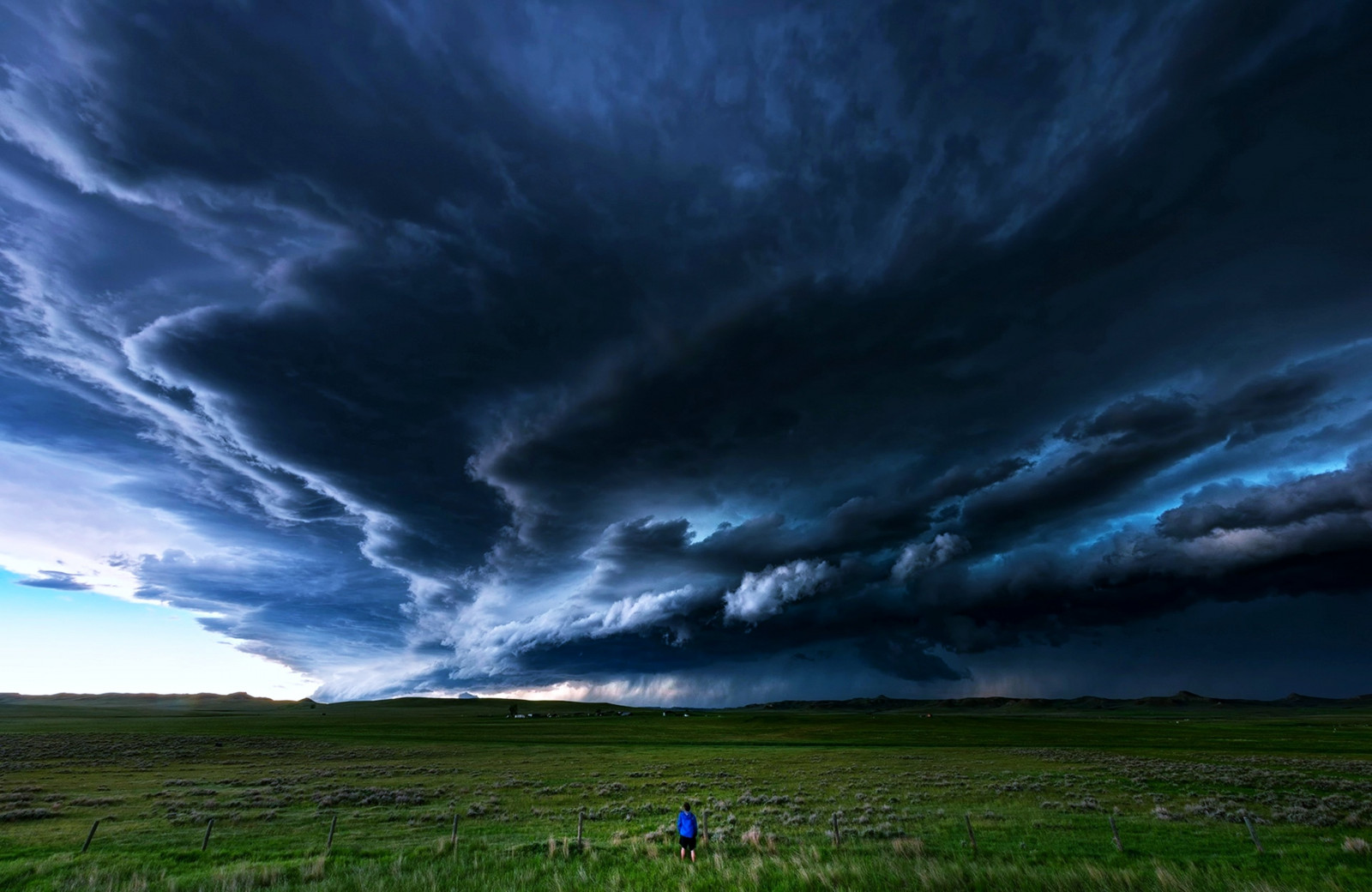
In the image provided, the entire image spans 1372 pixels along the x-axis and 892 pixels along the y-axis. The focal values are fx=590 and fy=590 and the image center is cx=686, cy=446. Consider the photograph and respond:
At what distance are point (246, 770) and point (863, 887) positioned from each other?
64891 mm

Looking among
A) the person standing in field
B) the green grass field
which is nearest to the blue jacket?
the person standing in field

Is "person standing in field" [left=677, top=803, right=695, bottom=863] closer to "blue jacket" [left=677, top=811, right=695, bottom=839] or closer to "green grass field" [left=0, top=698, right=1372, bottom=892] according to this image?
"blue jacket" [left=677, top=811, right=695, bottom=839]

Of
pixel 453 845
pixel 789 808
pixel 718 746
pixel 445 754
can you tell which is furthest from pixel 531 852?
pixel 718 746

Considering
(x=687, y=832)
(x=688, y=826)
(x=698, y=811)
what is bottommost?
(x=698, y=811)

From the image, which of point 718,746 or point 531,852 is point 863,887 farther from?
point 718,746

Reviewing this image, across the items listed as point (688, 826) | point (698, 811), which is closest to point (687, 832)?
point (688, 826)

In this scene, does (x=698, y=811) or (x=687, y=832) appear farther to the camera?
(x=698, y=811)

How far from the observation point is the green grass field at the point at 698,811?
1770cm

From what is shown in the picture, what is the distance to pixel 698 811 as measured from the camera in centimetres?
3306

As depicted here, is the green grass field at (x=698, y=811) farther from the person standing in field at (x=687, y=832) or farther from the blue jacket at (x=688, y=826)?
the blue jacket at (x=688, y=826)

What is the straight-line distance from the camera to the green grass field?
17703mm

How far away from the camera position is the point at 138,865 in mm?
21531

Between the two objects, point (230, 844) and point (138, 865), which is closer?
point (138, 865)

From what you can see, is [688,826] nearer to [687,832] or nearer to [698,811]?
[687,832]
